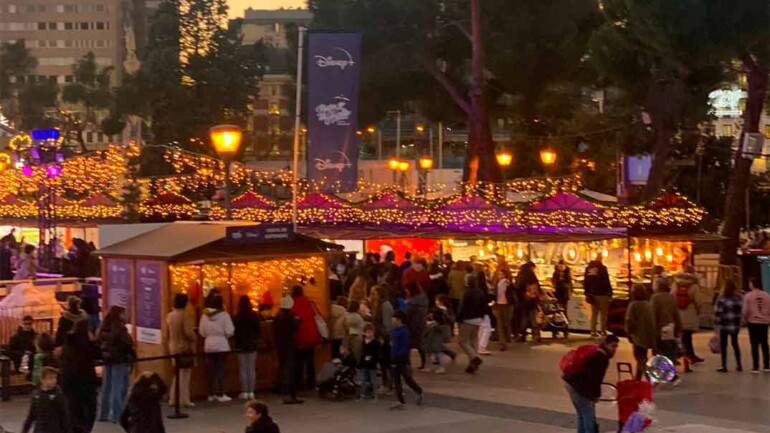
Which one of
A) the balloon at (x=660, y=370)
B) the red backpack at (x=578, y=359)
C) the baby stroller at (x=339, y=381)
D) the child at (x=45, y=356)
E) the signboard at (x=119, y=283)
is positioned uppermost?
the signboard at (x=119, y=283)

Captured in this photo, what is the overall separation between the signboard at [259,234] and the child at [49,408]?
589 cm

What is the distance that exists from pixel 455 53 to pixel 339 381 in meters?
25.6

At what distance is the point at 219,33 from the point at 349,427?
6564 centimetres

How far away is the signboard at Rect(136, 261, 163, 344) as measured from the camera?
16125mm

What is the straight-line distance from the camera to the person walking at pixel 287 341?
16.0 m

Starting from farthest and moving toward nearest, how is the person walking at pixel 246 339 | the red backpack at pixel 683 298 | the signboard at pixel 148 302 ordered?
the red backpack at pixel 683 298, the signboard at pixel 148 302, the person walking at pixel 246 339

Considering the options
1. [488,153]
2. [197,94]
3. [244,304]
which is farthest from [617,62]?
[197,94]

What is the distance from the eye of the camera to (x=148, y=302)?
53.5ft

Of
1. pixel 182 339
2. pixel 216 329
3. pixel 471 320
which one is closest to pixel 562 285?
pixel 471 320

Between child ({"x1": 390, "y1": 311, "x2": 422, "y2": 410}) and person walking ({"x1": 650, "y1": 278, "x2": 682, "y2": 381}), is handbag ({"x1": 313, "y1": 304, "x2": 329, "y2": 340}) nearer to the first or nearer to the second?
child ({"x1": 390, "y1": 311, "x2": 422, "y2": 410})

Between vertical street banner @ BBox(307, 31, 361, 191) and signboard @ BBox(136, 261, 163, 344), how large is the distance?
4.74m

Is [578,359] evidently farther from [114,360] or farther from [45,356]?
[45,356]

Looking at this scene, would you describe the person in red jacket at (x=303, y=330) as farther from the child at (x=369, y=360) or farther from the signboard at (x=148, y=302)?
the signboard at (x=148, y=302)

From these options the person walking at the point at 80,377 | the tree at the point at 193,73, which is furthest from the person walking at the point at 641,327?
the tree at the point at 193,73
